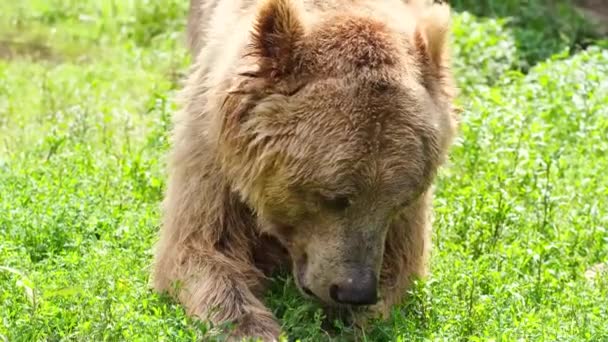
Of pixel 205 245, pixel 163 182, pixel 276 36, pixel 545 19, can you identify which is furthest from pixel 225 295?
pixel 545 19

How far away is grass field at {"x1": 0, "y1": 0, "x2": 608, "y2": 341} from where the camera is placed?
4785mm

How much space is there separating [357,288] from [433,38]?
105cm

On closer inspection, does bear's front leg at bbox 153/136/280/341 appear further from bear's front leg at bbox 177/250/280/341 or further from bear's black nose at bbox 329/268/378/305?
bear's black nose at bbox 329/268/378/305

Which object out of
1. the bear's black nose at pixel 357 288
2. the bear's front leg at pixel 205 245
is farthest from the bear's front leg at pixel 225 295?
the bear's black nose at pixel 357 288

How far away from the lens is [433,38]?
4.73m

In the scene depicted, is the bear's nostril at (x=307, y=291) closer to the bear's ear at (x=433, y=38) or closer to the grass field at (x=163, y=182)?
the grass field at (x=163, y=182)

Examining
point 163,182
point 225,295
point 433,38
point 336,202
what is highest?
point 433,38

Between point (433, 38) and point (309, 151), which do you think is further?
point (433, 38)

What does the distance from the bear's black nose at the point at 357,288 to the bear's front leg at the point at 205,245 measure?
1.15 feet

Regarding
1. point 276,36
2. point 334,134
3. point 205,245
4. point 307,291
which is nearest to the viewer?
point 334,134

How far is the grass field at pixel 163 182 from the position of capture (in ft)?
15.7

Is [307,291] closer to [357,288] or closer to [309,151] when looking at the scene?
[357,288]

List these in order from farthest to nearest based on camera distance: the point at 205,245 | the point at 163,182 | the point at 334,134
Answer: the point at 163,182
the point at 205,245
the point at 334,134

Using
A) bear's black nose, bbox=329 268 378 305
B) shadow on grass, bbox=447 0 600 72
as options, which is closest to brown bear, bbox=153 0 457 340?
bear's black nose, bbox=329 268 378 305
